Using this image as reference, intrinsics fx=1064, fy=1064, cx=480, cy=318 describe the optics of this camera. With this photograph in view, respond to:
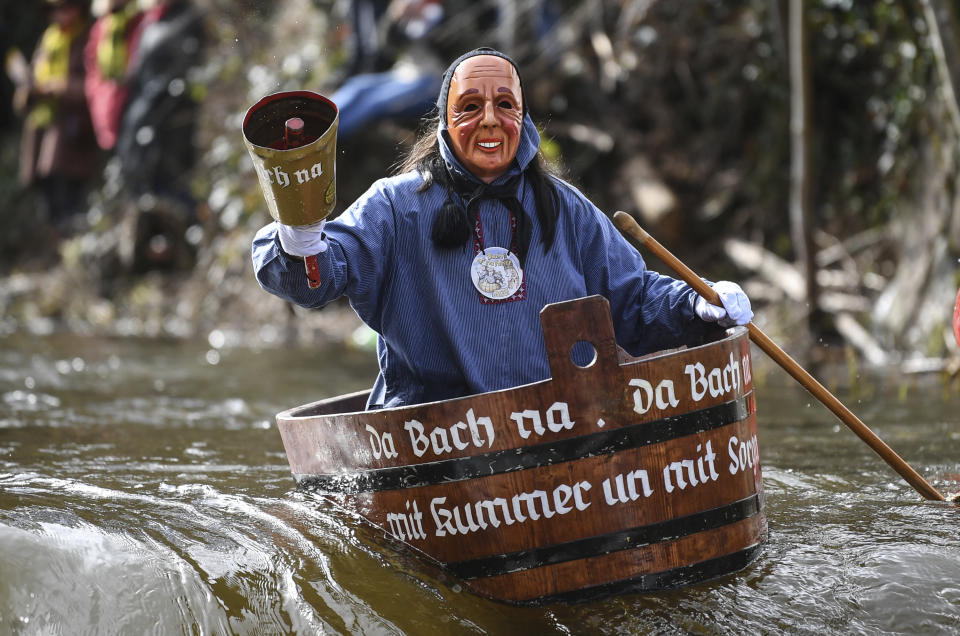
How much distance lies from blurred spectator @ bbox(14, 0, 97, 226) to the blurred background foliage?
2.32 meters

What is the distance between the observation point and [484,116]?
3.11 meters

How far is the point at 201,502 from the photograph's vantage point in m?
3.12

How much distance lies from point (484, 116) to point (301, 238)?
0.76 meters

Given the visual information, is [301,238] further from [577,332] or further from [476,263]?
[577,332]

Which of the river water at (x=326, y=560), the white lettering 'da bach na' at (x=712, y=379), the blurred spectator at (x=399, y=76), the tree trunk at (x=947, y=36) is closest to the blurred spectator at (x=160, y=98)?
the blurred spectator at (x=399, y=76)

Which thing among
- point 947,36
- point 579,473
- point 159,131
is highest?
point 159,131

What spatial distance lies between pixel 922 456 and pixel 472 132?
2191mm

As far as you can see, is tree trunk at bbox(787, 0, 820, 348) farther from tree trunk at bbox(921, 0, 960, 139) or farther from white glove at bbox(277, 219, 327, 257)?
white glove at bbox(277, 219, 327, 257)

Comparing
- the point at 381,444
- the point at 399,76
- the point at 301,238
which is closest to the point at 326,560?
the point at 381,444

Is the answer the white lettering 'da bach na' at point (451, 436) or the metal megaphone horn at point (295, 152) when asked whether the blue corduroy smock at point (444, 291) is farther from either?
the white lettering 'da bach na' at point (451, 436)

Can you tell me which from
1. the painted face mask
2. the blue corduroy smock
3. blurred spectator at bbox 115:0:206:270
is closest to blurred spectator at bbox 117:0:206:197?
blurred spectator at bbox 115:0:206:270

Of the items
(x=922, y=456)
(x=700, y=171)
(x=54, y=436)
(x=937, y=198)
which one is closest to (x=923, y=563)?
(x=922, y=456)

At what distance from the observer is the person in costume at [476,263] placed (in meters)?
2.97

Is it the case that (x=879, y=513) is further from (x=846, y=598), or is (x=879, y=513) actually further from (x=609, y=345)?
(x=609, y=345)
